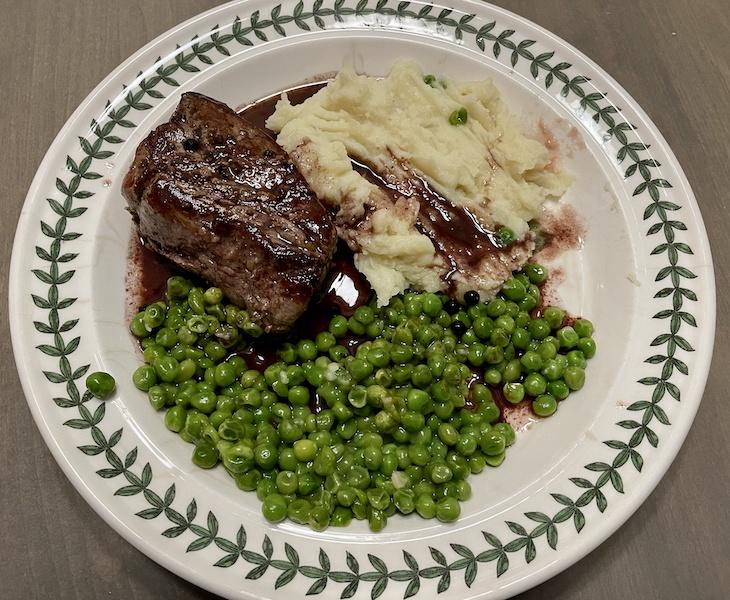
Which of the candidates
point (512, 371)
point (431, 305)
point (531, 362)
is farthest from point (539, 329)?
point (431, 305)

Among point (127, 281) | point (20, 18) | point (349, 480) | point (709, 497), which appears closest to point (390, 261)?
point (349, 480)

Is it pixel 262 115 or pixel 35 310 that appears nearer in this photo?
pixel 35 310

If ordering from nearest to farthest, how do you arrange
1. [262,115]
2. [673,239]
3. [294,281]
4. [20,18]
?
1. [294,281]
2. [673,239]
3. [262,115]
4. [20,18]

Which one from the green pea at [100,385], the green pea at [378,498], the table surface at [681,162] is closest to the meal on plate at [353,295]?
the green pea at [378,498]

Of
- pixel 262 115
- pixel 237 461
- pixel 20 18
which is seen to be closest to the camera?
pixel 237 461

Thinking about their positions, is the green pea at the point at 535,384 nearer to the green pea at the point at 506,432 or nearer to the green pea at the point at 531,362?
the green pea at the point at 531,362

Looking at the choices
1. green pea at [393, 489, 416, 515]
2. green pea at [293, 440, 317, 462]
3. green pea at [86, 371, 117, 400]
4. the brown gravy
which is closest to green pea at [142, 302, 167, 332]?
the brown gravy

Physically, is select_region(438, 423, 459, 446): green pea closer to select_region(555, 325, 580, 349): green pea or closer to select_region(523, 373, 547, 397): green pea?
select_region(523, 373, 547, 397): green pea

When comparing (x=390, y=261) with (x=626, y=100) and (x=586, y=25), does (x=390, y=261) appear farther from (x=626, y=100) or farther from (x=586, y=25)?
(x=586, y=25)

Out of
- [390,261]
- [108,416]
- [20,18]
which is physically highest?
[20,18]
